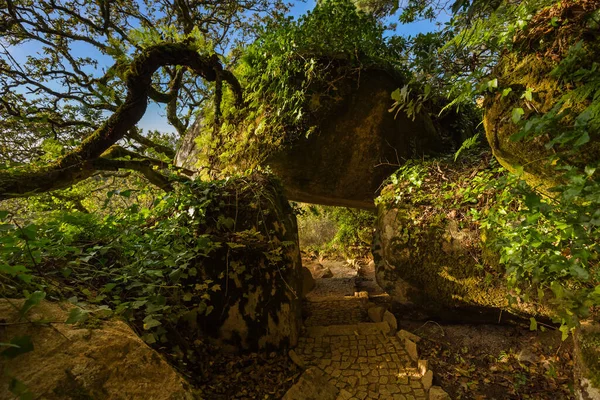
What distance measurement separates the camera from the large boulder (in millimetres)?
5238

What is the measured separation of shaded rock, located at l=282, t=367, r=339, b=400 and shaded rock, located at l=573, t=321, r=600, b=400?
2.34m

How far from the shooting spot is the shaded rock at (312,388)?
2859 millimetres

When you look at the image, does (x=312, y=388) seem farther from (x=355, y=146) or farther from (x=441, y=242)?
(x=355, y=146)

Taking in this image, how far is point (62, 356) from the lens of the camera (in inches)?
41.4

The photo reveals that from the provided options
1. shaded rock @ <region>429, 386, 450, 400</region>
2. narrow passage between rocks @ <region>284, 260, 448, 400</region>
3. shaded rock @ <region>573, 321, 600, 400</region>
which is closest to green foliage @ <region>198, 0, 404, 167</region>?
narrow passage between rocks @ <region>284, 260, 448, 400</region>

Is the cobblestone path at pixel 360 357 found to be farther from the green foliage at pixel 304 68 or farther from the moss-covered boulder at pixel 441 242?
the green foliage at pixel 304 68

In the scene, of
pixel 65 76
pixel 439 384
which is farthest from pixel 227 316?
A: pixel 65 76

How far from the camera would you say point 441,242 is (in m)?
4.06

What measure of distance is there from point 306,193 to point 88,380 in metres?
5.18

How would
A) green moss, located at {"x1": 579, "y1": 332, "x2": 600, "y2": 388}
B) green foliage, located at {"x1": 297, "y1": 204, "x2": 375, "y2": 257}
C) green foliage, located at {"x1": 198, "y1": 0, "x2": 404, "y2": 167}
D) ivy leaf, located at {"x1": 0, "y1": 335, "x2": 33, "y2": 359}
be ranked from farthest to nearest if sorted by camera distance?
green foliage, located at {"x1": 297, "y1": 204, "x2": 375, "y2": 257}
green foliage, located at {"x1": 198, "y1": 0, "x2": 404, "y2": 167}
green moss, located at {"x1": 579, "y1": 332, "x2": 600, "y2": 388}
ivy leaf, located at {"x1": 0, "y1": 335, "x2": 33, "y2": 359}

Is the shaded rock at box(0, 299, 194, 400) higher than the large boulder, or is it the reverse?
the large boulder

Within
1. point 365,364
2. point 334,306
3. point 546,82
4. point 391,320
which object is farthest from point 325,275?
point 546,82

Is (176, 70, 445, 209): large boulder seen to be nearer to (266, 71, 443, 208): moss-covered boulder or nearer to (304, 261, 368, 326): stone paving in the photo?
(266, 71, 443, 208): moss-covered boulder

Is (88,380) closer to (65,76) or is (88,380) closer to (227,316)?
(227,316)
